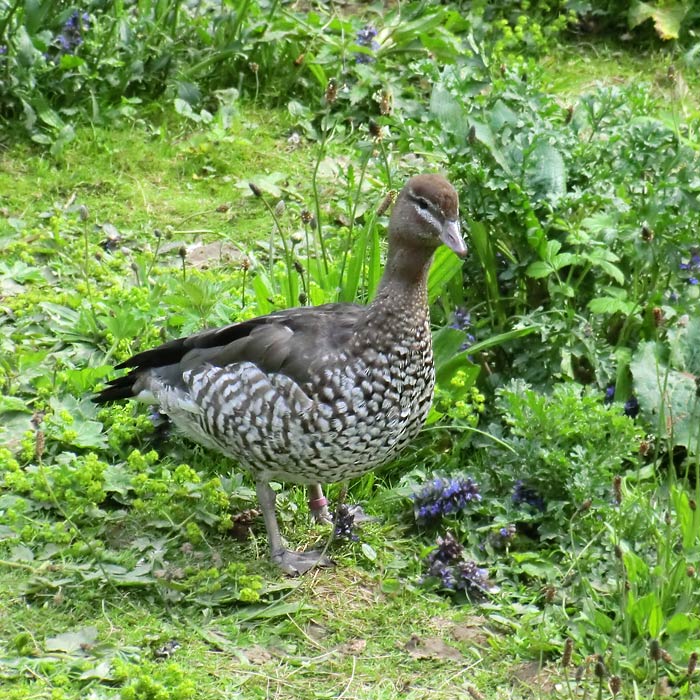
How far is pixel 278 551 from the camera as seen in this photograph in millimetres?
4500

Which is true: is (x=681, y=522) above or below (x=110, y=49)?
below

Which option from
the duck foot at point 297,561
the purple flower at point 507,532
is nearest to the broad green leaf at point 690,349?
the purple flower at point 507,532

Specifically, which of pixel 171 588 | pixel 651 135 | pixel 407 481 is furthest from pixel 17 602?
pixel 651 135

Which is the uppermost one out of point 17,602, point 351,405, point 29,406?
point 351,405

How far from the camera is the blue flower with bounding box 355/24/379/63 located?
24.2ft

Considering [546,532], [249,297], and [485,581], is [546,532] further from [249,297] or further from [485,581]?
[249,297]

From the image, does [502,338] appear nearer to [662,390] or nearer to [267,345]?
[662,390]

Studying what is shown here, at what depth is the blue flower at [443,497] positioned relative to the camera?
4.55 meters

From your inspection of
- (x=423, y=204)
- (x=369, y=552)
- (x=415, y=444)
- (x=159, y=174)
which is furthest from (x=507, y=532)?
(x=159, y=174)

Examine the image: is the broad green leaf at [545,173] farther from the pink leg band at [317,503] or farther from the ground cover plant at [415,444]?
the pink leg band at [317,503]

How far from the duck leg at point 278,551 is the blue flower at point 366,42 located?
3.66 metres

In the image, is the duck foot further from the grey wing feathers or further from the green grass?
the green grass

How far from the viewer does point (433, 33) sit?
7520 mm

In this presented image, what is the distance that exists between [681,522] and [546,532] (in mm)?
638
